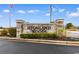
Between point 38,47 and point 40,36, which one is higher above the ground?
point 40,36

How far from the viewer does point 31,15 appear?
91.7 metres

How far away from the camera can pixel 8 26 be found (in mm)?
91688

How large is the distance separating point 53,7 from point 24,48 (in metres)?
0.88

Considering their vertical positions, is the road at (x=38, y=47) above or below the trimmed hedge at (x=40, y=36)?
Answer: below

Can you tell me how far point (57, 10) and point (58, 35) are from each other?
437 millimetres

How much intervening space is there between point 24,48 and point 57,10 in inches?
34.7

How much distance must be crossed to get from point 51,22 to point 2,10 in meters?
0.88

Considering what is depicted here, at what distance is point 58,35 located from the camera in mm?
91688

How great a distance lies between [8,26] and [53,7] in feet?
2.80

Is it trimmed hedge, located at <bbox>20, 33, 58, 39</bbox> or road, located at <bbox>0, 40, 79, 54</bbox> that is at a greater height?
trimmed hedge, located at <bbox>20, 33, 58, 39</bbox>

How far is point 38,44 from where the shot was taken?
91688mm
